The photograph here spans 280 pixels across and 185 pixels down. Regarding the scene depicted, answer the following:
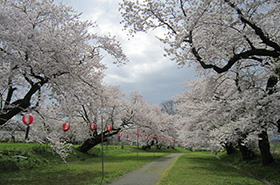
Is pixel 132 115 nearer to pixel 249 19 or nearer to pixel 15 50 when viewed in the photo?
pixel 15 50

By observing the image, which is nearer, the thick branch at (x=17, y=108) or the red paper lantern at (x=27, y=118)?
the red paper lantern at (x=27, y=118)

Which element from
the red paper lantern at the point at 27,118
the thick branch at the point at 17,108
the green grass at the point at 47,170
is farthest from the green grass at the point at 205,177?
the thick branch at the point at 17,108

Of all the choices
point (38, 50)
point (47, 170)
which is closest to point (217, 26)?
point (38, 50)

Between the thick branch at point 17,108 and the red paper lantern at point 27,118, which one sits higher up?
the thick branch at point 17,108

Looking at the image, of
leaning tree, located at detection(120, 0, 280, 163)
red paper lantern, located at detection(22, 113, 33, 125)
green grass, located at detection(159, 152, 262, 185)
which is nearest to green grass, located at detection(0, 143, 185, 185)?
green grass, located at detection(159, 152, 262, 185)

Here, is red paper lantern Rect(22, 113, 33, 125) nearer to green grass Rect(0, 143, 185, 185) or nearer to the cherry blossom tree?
the cherry blossom tree

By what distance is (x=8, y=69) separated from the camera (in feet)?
29.3

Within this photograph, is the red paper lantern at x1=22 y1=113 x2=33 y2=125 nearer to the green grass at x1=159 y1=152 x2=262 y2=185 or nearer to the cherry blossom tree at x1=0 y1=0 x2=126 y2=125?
the cherry blossom tree at x1=0 y1=0 x2=126 y2=125

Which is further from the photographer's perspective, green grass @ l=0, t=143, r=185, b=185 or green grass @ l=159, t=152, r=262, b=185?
green grass @ l=0, t=143, r=185, b=185

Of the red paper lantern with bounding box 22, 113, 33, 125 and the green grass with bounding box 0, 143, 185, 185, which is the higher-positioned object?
the red paper lantern with bounding box 22, 113, 33, 125

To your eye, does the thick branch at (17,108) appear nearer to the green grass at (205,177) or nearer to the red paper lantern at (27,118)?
the red paper lantern at (27,118)

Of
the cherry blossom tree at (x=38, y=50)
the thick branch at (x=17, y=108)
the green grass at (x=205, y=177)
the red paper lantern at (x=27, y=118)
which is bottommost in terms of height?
the green grass at (x=205, y=177)

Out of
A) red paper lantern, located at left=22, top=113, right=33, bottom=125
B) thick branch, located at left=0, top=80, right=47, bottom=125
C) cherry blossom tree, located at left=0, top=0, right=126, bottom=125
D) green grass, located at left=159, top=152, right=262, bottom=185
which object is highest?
cherry blossom tree, located at left=0, top=0, right=126, bottom=125

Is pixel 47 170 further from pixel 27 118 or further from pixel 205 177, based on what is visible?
pixel 205 177
